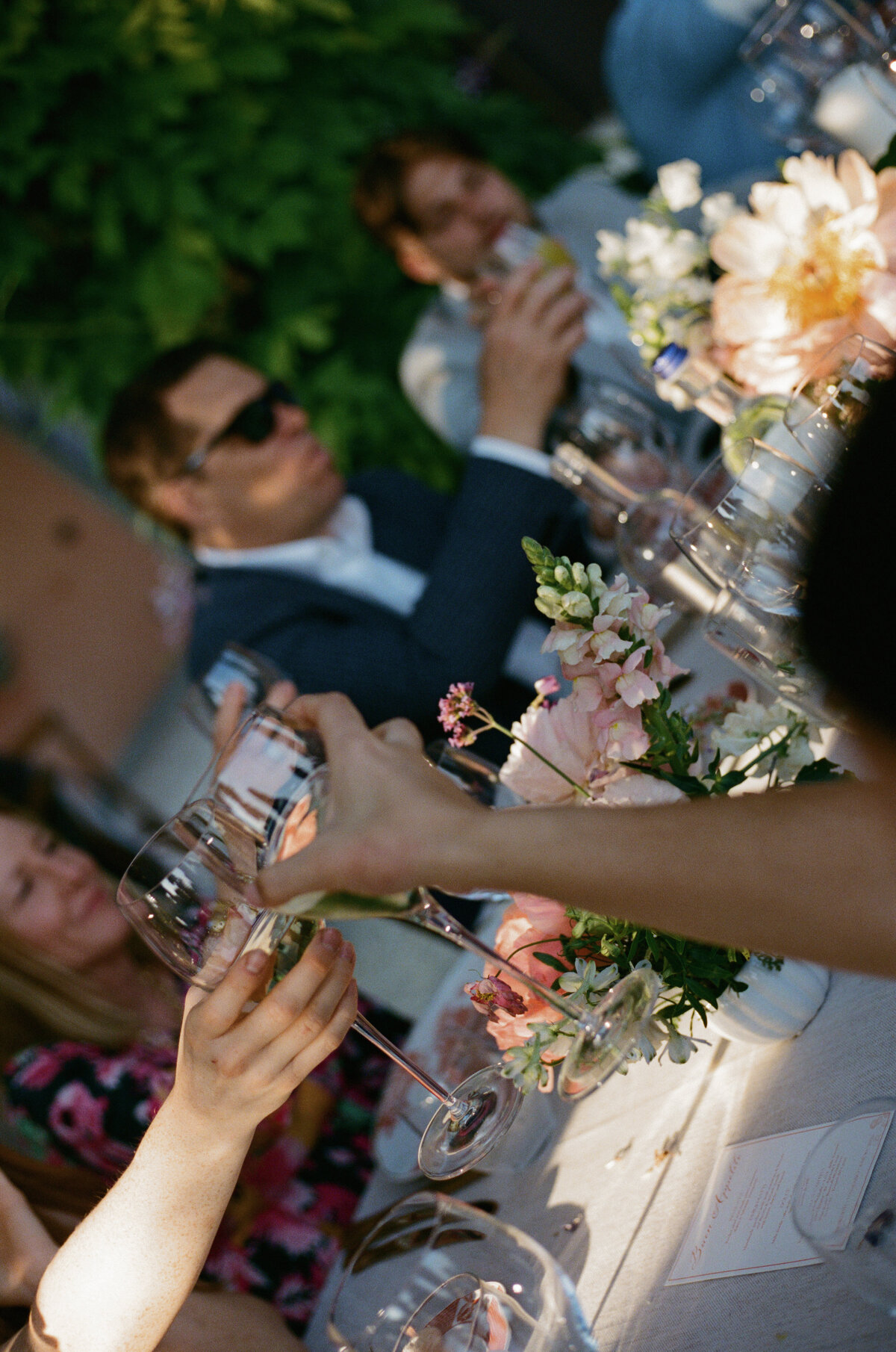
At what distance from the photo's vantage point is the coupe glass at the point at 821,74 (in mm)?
1219

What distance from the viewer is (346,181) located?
2.50 meters

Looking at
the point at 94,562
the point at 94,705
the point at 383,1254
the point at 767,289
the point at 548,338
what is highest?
the point at 767,289

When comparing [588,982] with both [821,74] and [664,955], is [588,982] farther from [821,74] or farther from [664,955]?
[821,74]

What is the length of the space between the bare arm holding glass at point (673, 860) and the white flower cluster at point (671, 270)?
80 cm

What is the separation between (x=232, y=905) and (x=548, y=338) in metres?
1.19

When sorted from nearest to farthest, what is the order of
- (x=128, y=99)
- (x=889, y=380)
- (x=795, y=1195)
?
(x=889, y=380) < (x=795, y=1195) < (x=128, y=99)

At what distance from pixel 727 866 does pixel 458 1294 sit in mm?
493

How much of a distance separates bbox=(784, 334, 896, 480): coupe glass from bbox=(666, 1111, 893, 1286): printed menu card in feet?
1.55

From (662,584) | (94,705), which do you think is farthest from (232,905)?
(94,705)

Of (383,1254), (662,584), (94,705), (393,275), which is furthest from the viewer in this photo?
(94,705)

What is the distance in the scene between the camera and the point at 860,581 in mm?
431

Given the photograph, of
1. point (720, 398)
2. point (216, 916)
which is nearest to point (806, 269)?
point (720, 398)

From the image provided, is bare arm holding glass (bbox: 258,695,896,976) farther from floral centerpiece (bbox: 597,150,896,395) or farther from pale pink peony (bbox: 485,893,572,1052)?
floral centerpiece (bbox: 597,150,896,395)

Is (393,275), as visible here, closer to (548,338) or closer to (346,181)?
(346,181)
